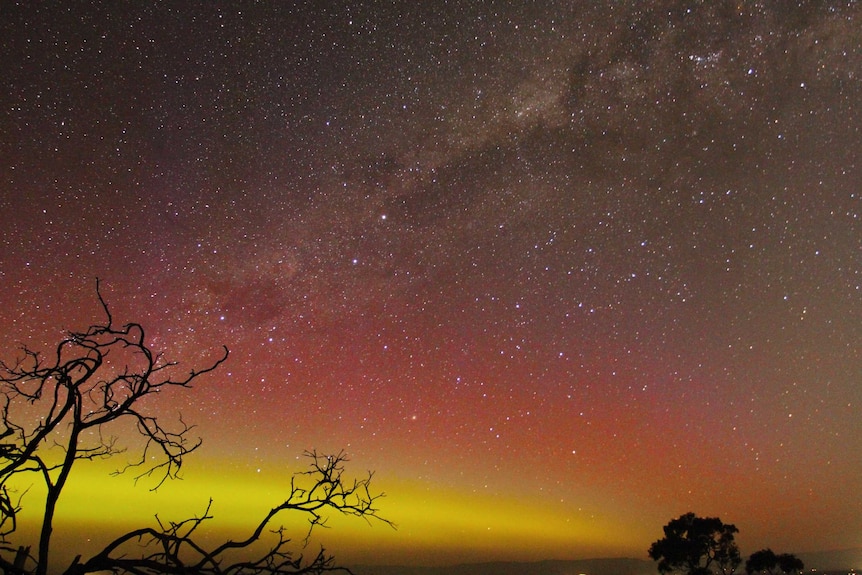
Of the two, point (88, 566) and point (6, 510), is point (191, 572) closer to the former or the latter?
point (88, 566)

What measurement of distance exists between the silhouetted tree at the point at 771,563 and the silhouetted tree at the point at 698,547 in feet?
11.9

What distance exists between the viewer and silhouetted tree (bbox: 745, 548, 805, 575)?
106ft

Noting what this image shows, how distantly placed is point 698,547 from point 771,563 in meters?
6.50

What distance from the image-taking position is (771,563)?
32.4 meters

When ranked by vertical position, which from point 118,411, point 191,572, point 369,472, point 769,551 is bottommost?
point 769,551

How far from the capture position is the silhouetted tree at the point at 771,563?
1273 inches

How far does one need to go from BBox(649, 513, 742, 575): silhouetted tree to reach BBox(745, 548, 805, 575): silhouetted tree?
11.9ft

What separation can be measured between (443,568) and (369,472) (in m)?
213

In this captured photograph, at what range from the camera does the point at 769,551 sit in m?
32.8

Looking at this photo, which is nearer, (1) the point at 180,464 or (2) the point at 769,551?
(1) the point at 180,464

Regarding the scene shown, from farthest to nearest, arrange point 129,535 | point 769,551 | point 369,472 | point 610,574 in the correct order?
point 610,574 → point 769,551 → point 369,472 → point 129,535

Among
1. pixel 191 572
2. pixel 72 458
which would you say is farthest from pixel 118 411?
pixel 191 572

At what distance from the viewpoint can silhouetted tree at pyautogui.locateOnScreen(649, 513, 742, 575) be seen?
96.7 feet

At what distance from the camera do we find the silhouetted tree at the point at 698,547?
29.5 m
